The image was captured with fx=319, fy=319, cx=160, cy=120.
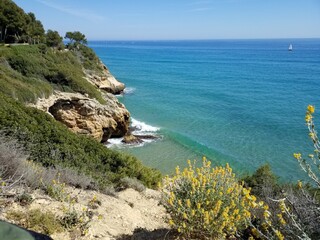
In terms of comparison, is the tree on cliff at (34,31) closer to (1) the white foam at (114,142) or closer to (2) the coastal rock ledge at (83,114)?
(2) the coastal rock ledge at (83,114)

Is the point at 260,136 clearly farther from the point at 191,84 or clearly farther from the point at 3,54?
the point at 191,84

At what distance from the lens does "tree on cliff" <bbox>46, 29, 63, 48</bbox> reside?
4063 cm

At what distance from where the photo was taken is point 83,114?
894 inches

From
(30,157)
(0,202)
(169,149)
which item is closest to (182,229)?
(0,202)

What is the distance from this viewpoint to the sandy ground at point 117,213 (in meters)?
5.49

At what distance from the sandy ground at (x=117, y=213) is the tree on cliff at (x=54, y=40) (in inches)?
1391

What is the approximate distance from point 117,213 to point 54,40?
38.3 m

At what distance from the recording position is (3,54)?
25906mm


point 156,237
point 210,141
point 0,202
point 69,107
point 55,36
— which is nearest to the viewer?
point 0,202

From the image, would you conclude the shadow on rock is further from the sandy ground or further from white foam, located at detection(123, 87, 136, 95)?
white foam, located at detection(123, 87, 136, 95)

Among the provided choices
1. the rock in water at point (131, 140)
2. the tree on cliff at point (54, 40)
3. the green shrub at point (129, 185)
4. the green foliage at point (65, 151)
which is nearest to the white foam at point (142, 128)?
the rock in water at point (131, 140)

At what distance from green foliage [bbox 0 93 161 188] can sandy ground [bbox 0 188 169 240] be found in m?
1.03

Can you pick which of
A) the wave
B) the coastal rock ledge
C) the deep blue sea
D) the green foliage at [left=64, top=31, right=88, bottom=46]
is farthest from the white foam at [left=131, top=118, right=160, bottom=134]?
the green foliage at [left=64, top=31, right=88, bottom=46]

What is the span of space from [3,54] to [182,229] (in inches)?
1014
